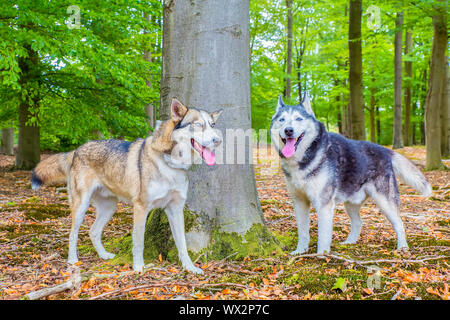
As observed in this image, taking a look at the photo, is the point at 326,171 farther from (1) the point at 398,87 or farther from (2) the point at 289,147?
(1) the point at 398,87

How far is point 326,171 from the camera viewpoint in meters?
3.78

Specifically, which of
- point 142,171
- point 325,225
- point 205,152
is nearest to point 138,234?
point 142,171

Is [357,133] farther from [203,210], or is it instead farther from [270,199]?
[203,210]

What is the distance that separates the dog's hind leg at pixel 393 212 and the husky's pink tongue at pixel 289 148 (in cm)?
130

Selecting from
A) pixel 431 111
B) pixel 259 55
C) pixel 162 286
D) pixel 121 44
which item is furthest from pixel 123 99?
pixel 259 55

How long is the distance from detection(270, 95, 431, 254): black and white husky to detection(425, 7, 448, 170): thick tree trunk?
7.76 metres

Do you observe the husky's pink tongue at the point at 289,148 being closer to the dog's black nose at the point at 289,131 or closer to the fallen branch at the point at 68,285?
the dog's black nose at the point at 289,131

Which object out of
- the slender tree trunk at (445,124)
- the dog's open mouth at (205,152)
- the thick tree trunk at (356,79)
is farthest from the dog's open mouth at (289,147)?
the slender tree trunk at (445,124)

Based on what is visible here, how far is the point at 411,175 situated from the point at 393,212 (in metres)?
0.61

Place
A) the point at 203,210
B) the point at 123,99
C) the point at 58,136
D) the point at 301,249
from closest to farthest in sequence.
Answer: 1. the point at 203,210
2. the point at 301,249
3. the point at 123,99
4. the point at 58,136

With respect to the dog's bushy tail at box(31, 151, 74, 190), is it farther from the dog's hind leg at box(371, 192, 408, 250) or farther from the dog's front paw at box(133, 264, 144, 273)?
the dog's hind leg at box(371, 192, 408, 250)
